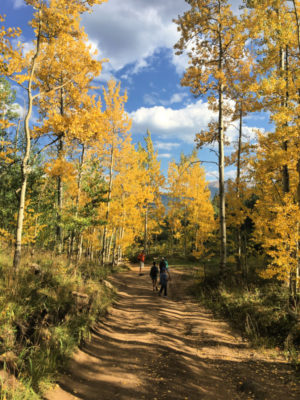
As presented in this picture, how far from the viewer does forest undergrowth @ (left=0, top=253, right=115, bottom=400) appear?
342 centimetres

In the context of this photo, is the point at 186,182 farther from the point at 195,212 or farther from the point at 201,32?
the point at 201,32

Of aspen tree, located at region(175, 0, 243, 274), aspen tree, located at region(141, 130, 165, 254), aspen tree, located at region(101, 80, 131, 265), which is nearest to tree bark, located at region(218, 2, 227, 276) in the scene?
aspen tree, located at region(175, 0, 243, 274)

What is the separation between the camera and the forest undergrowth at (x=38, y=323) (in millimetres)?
3420

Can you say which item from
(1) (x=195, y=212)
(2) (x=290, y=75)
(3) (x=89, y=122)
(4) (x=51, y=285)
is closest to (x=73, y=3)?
(3) (x=89, y=122)

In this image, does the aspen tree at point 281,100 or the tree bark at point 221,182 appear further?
the tree bark at point 221,182

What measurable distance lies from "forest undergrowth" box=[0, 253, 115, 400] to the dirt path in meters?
0.35

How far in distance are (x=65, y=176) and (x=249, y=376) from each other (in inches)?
327

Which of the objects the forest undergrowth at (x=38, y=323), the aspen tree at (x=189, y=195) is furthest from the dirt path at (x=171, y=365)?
the aspen tree at (x=189, y=195)

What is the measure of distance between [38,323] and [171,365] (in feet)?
9.34

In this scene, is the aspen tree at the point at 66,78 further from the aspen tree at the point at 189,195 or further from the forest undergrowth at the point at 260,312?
the aspen tree at the point at 189,195

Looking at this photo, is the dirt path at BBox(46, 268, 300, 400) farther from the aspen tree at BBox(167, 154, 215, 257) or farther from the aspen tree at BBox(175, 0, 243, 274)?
the aspen tree at BBox(167, 154, 215, 257)

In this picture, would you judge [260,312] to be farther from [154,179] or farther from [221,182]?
[154,179]

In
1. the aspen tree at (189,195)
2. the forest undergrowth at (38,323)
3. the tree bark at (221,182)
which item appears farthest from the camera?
the aspen tree at (189,195)

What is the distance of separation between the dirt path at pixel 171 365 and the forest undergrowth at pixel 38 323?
35cm
